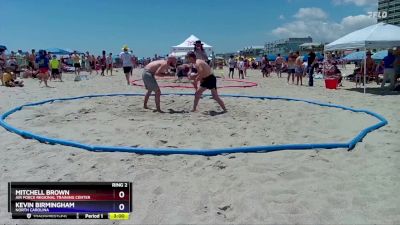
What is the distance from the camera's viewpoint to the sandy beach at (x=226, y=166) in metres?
3.16

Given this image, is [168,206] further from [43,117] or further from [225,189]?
[43,117]

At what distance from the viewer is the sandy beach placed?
316 centimetres

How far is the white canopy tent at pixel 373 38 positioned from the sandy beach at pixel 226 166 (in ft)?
13.9

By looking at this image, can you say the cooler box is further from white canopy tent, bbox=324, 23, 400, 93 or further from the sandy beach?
the sandy beach

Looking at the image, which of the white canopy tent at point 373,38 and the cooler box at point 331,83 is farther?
the cooler box at point 331,83

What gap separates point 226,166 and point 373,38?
886 centimetres

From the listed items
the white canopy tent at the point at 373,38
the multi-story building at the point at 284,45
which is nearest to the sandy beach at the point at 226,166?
the white canopy tent at the point at 373,38

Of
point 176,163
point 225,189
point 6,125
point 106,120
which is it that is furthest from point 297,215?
point 6,125

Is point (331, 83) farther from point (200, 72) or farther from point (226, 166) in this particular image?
point (226, 166)

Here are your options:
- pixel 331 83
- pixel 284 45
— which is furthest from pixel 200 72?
pixel 284 45

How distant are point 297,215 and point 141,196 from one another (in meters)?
1.44
